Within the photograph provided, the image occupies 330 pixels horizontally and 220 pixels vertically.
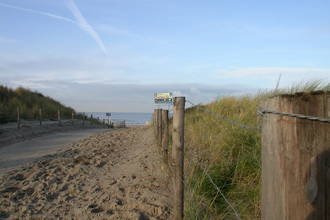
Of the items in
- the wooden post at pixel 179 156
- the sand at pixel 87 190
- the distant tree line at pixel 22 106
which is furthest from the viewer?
the distant tree line at pixel 22 106

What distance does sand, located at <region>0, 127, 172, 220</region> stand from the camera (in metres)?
4.23

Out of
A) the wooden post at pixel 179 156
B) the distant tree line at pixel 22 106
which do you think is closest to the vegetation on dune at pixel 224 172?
the wooden post at pixel 179 156

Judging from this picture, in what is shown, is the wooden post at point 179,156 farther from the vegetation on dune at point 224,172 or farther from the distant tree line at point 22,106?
the distant tree line at point 22,106

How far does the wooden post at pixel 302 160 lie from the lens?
130 cm

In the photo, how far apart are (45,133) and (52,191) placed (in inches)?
501

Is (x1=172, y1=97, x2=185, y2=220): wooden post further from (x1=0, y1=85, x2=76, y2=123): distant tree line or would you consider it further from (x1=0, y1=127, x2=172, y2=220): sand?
(x1=0, y1=85, x2=76, y2=123): distant tree line

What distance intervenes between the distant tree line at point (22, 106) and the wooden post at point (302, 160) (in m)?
20.5

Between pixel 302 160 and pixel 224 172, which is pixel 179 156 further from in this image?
pixel 302 160

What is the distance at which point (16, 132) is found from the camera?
15.9 m

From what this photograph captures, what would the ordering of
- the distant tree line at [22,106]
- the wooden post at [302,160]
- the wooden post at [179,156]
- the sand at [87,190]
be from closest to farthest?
the wooden post at [302,160] < the wooden post at [179,156] < the sand at [87,190] < the distant tree line at [22,106]

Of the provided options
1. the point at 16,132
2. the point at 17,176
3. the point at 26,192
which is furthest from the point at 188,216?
the point at 16,132

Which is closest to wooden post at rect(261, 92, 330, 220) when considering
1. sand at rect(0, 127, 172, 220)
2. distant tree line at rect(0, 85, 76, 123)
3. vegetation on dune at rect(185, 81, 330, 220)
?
vegetation on dune at rect(185, 81, 330, 220)

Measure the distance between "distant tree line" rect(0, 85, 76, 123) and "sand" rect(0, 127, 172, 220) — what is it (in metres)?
14.4

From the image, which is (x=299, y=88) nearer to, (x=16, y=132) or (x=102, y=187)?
(x=102, y=187)
